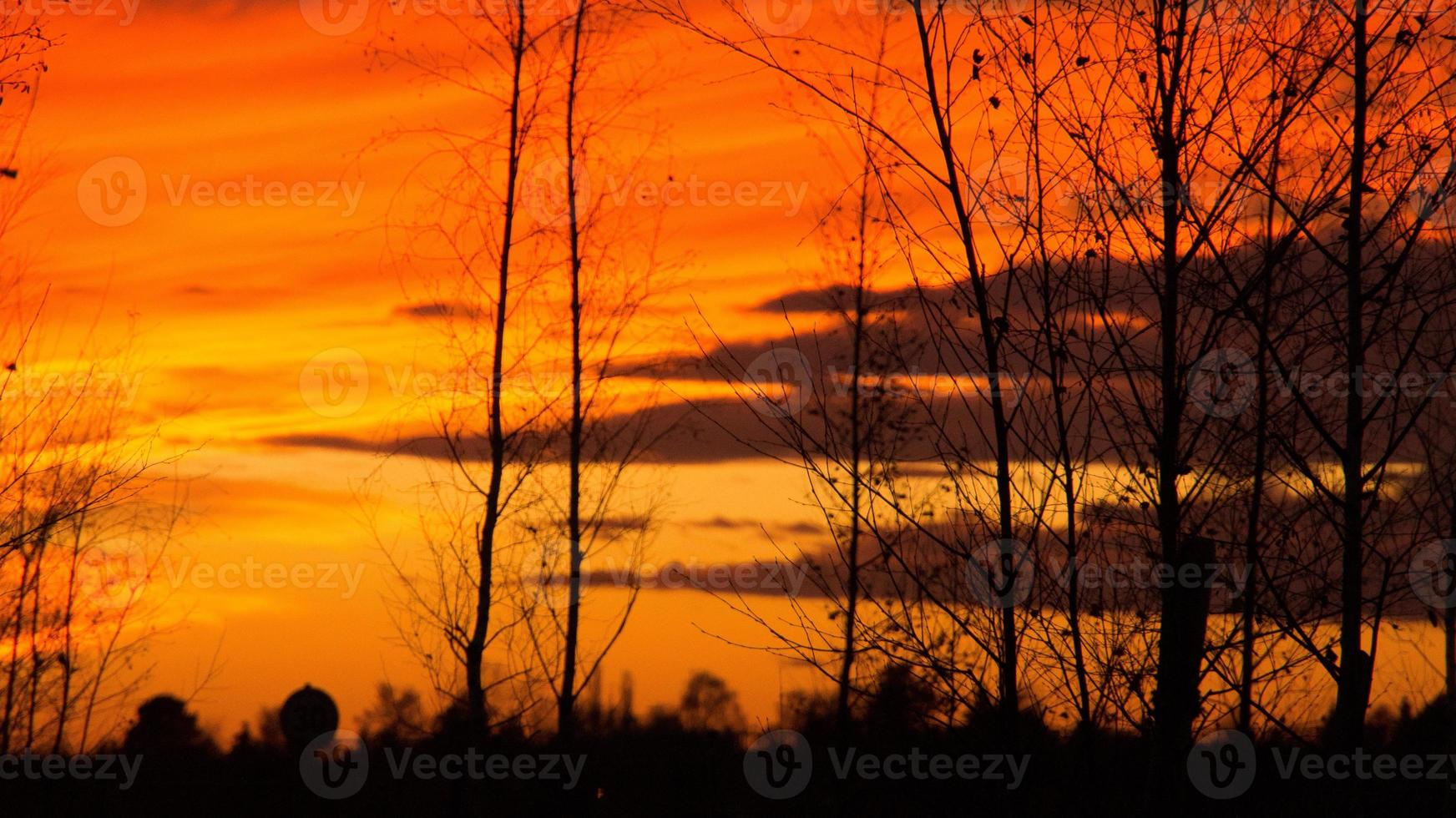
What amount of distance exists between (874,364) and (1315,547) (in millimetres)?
2270

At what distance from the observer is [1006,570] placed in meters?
4.88

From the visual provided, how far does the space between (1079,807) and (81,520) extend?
14.0 meters

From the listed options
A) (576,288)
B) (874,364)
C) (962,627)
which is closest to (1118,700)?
(962,627)

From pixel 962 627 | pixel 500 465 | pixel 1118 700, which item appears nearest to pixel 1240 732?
pixel 1118 700

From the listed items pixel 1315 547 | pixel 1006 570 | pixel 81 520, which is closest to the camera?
pixel 1006 570

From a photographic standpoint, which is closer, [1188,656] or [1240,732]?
[1188,656]

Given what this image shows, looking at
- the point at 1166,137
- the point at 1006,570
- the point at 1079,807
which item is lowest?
the point at 1079,807

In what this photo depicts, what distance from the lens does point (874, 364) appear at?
641 cm

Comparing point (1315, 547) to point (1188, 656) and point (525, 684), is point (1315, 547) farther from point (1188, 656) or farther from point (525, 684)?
point (525, 684)

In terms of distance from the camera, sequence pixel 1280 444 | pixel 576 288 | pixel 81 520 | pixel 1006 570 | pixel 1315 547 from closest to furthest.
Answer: pixel 1006 570, pixel 1280 444, pixel 1315 547, pixel 576 288, pixel 81 520

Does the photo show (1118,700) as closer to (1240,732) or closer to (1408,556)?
(1240,732)

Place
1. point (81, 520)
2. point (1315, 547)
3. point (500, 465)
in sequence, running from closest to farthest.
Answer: point (1315, 547), point (500, 465), point (81, 520)

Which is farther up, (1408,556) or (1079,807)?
(1408,556)

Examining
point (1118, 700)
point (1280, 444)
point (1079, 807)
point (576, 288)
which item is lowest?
point (1079, 807)
